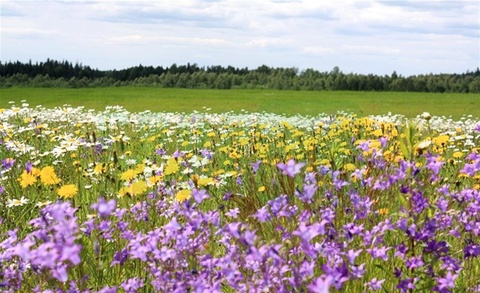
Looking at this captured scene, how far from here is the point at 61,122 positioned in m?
12.8

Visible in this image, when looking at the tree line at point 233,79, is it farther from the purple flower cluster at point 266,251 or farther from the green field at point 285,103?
the purple flower cluster at point 266,251

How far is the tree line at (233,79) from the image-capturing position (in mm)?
53438

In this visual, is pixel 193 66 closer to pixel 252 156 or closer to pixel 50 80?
pixel 50 80

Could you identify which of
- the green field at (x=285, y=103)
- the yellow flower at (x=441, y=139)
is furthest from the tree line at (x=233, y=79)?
the yellow flower at (x=441, y=139)

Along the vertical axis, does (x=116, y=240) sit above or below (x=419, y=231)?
below

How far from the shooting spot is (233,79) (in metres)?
60.6

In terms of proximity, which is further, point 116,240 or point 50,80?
point 50,80

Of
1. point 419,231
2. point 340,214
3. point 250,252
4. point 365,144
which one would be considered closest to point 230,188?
point 340,214

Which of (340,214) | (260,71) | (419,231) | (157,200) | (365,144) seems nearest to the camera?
(419,231)

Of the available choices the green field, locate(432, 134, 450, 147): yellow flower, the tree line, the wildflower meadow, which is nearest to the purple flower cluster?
the wildflower meadow

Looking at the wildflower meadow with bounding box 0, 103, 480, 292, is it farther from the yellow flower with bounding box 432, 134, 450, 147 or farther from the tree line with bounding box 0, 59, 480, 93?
the tree line with bounding box 0, 59, 480, 93

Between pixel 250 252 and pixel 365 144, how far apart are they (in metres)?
1.93

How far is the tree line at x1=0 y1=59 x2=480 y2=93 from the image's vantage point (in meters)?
53.4

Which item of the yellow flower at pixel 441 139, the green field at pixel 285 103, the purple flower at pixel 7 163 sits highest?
the yellow flower at pixel 441 139
